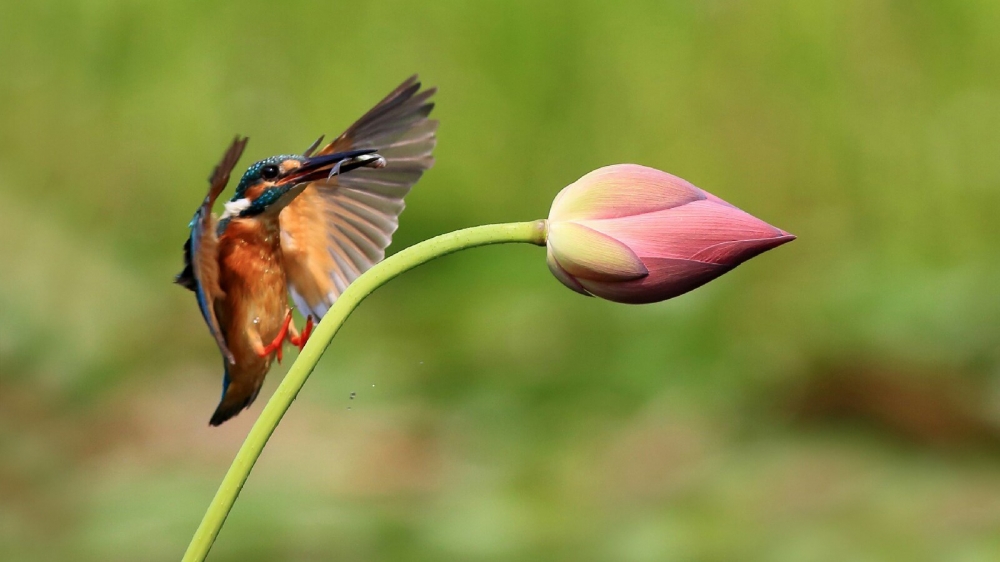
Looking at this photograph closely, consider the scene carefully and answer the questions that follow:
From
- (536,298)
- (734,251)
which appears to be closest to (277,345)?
(734,251)

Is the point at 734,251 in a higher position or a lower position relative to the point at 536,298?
higher

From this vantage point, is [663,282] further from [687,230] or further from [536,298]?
[536,298]

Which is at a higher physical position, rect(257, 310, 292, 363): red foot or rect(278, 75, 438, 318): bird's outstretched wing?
rect(278, 75, 438, 318): bird's outstretched wing

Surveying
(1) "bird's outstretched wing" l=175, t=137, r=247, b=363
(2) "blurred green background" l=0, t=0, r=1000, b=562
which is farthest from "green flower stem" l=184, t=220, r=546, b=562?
(2) "blurred green background" l=0, t=0, r=1000, b=562

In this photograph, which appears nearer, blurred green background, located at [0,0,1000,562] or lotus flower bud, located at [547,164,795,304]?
lotus flower bud, located at [547,164,795,304]

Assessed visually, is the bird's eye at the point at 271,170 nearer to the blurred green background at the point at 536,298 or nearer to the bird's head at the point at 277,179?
the bird's head at the point at 277,179

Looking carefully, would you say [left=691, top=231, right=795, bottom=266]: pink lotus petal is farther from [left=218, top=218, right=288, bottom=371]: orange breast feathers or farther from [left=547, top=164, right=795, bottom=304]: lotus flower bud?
[left=218, top=218, right=288, bottom=371]: orange breast feathers

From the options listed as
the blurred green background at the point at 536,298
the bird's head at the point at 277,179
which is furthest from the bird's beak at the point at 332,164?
the blurred green background at the point at 536,298
